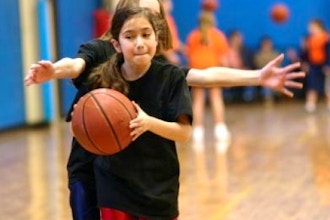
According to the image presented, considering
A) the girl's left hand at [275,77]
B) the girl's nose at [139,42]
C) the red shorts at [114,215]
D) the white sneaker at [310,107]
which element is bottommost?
the white sneaker at [310,107]

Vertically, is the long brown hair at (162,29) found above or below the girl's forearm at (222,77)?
above

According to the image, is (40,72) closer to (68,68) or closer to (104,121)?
(68,68)

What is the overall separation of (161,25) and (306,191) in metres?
3.46

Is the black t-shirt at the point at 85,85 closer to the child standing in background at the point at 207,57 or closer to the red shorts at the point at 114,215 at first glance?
the red shorts at the point at 114,215

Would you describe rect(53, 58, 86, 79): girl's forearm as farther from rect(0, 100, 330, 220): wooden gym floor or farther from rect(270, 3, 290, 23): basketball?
rect(270, 3, 290, 23): basketball

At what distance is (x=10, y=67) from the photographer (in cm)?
1087

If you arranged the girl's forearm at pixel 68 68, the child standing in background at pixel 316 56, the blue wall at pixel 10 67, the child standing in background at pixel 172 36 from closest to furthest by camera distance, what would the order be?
the girl's forearm at pixel 68 68, the child standing in background at pixel 172 36, the blue wall at pixel 10 67, the child standing in background at pixel 316 56

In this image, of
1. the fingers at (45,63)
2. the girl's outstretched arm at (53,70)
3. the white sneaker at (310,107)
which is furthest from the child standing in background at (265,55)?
the fingers at (45,63)

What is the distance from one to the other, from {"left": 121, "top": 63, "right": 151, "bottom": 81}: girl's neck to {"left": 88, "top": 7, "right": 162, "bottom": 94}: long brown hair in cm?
2

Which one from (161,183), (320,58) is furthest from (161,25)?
(320,58)

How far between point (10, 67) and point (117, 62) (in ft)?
26.4

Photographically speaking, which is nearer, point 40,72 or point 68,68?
point 40,72

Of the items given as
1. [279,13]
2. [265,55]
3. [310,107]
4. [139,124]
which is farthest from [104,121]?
[265,55]

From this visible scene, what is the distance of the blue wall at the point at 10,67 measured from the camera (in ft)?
35.2
